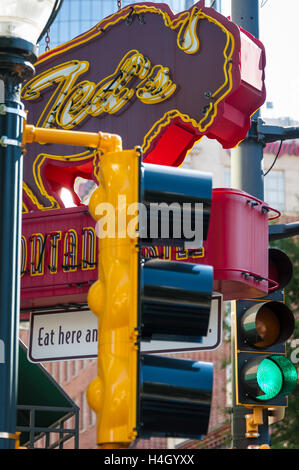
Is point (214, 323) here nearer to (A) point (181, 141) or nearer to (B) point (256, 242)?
(B) point (256, 242)

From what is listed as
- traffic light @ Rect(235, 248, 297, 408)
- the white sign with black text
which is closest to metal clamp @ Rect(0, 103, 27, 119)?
traffic light @ Rect(235, 248, 297, 408)

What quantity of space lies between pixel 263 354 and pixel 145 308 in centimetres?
465

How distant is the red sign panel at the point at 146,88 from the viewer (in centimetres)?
1222

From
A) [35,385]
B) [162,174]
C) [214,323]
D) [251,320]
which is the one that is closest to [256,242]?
[214,323]

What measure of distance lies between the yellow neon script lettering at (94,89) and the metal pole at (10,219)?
22.5ft

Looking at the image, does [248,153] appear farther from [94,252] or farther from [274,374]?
[274,374]

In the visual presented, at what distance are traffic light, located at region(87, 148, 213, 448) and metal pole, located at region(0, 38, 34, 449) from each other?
51cm

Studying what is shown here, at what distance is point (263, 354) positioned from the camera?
925 cm

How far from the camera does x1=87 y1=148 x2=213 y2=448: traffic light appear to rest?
15.4 feet

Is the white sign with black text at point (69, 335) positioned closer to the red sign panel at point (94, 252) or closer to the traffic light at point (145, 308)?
the red sign panel at point (94, 252)

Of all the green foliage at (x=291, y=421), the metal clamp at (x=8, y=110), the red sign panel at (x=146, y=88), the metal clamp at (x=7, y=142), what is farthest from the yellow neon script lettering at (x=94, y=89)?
the green foliage at (x=291, y=421)

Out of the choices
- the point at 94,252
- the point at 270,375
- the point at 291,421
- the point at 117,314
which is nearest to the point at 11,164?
the point at 117,314

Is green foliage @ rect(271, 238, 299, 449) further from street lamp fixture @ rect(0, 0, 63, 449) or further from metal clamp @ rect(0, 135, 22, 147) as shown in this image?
metal clamp @ rect(0, 135, 22, 147)
